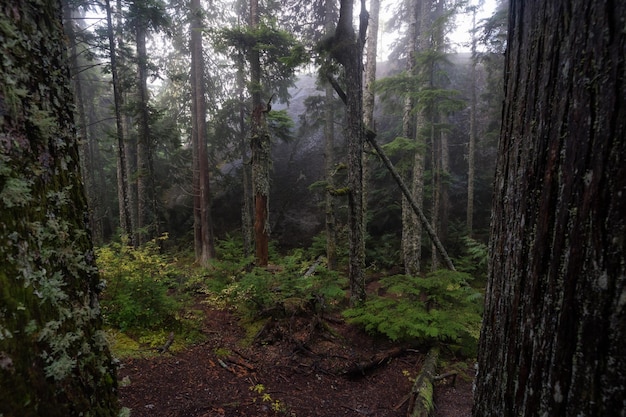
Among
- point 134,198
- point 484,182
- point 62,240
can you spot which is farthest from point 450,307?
point 134,198

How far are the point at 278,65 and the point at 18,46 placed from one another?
1247cm

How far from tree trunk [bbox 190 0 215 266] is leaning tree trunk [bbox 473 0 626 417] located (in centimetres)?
1295

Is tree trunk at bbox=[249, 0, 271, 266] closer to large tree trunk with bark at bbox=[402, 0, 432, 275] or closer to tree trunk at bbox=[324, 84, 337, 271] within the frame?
tree trunk at bbox=[324, 84, 337, 271]

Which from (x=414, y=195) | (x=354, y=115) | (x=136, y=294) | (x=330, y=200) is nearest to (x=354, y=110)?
(x=354, y=115)

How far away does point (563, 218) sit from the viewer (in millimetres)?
904

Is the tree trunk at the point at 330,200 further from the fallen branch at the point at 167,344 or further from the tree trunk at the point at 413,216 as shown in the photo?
the fallen branch at the point at 167,344

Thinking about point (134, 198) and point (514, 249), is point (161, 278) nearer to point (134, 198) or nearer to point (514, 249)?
point (514, 249)

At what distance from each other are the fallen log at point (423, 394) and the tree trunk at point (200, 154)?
32.7 ft

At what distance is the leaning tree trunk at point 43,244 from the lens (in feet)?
3.94

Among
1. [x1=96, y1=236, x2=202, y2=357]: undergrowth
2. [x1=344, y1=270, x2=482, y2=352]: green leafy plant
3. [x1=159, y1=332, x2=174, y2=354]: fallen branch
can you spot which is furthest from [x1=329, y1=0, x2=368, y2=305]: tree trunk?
[x1=159, y1=332, x2=174, y2=354]: fallen branch

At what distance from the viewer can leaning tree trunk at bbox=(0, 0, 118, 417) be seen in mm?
1200

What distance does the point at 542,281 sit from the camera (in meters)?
0.97

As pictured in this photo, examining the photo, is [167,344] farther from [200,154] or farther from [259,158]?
[200,154]

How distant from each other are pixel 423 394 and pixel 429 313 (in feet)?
6.22
